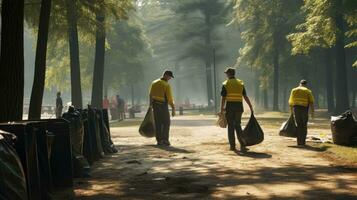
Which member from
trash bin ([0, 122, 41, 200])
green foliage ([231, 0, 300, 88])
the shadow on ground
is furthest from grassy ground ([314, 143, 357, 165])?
green foliage ([231, 0, 300, 88])

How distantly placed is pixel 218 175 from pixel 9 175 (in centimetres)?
471

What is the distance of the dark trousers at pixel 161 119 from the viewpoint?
47.6 feet

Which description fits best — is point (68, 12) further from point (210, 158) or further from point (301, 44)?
point (301, 44)

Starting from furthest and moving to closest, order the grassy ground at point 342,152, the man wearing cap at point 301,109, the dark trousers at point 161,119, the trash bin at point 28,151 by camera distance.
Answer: the dark trousers at point 161,119, the man wearing cap at point 301,109, the grassy ground at point 342,152, the trash bin at point 28,151

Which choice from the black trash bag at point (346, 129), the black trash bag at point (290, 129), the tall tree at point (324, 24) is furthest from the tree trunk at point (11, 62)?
the tall tree at point (324, 24)

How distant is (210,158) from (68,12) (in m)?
8.01

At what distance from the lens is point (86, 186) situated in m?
8.29

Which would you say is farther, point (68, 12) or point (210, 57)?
point (210, 57)

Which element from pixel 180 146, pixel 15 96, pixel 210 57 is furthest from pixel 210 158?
pixel 210 57

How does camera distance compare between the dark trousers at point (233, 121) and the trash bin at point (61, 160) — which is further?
the dark trousers at point (233, 121)

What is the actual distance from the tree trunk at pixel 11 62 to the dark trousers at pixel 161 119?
5.38m

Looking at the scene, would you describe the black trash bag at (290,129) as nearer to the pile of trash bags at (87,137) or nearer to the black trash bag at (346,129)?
the black trash bag at (346,129)

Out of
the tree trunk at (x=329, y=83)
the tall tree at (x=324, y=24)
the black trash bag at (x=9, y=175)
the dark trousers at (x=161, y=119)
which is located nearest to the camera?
the black trash bag at (x=9, y=175)

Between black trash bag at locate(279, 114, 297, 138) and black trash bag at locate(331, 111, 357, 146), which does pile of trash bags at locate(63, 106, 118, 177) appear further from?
black trash bag at locate(331, 111, 357, 146)
